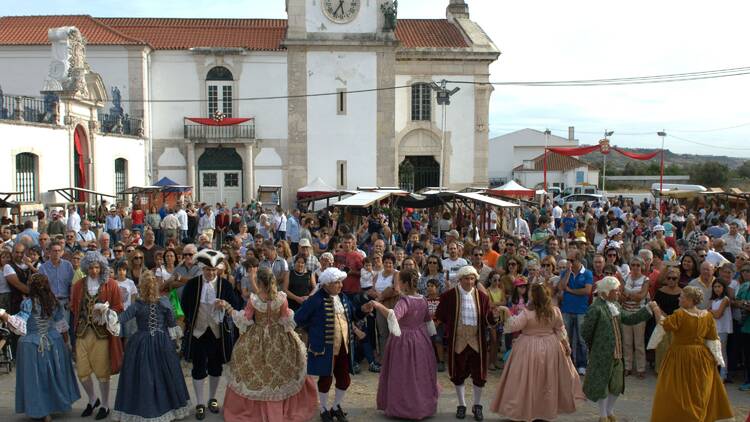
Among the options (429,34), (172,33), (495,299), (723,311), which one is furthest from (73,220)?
(429,34)

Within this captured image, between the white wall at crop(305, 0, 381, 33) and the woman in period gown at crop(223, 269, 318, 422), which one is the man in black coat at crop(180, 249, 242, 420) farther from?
the white wall at crop(305, 0, 381, 33)

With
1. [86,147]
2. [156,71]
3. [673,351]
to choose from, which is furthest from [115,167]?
[673,351]

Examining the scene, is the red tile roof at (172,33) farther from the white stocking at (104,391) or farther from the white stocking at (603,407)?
the white stocking at (603,407)

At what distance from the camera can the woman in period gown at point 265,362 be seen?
705cm

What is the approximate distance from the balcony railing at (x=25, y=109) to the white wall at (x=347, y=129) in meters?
12.0

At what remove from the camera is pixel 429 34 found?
117ft

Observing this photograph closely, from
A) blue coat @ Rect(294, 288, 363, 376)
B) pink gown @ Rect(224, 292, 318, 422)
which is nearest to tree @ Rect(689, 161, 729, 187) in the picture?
blue coat @ Rect(294, 288, 363, 376)

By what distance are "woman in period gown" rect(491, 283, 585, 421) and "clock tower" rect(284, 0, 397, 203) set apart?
24.8 metres

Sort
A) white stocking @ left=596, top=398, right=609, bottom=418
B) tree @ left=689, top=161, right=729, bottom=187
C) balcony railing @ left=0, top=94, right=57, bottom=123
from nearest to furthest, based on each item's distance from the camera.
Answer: white stocking @ left=596, top=398, right=609, bottom=418
balcony railing @ left=0, top=94, right=57, bottom=123
tree @ left=689, top=161, right=729, bottom=187

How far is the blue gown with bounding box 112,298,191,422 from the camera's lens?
708 cm

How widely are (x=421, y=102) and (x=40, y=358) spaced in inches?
1138

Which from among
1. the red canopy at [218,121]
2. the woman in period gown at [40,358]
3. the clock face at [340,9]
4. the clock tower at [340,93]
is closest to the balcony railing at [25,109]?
the red canopy at [218,121]

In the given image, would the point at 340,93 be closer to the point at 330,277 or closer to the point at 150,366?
the point at 330,277

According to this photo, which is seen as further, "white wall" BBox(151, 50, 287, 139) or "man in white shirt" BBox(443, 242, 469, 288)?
"white wall" BBox(151, 50, 287, 139)
